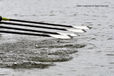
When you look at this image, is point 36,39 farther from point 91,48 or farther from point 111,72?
point 111,72

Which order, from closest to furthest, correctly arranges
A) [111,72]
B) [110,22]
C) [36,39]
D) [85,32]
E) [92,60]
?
[111,72] → [92,60] → [36,39] → [85,32] → [110,22]

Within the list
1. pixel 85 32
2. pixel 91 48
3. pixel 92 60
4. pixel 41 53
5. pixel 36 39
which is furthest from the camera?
pixel 85 32

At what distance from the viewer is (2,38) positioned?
13.8 m

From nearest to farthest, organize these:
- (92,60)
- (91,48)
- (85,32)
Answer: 1. (92,60)
2. (91,48)
3. (85,32)

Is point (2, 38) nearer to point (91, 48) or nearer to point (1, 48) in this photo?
point (1, 48)

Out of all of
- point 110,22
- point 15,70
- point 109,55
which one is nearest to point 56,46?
point 109,55

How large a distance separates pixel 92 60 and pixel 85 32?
4.84 metres

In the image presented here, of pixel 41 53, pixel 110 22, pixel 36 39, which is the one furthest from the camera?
pixel 110 22

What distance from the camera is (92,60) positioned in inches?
397

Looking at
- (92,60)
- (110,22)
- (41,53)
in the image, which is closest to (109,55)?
(92,60)

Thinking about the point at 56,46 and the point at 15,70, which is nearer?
the point at 15,70

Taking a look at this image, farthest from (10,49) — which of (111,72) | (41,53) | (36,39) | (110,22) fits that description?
(110,22)

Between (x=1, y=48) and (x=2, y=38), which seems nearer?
(x=1, y=48)

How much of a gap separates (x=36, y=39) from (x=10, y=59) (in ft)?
10.6
